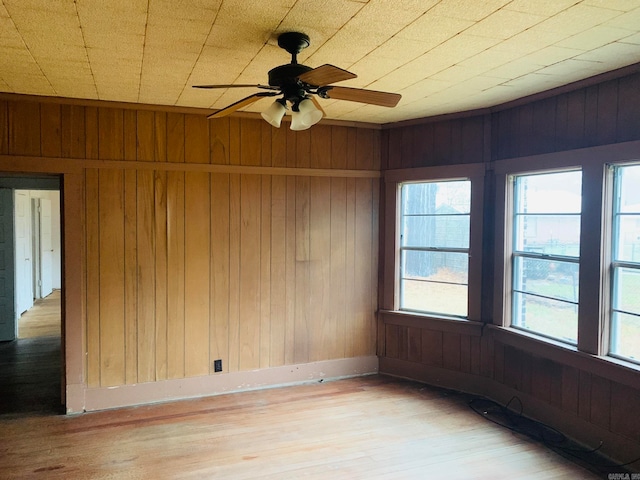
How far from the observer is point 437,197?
14.5 feet

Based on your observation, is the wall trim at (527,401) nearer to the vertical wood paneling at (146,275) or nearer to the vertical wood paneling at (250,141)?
the vertical wood paneling at (146,275)

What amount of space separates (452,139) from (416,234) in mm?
981

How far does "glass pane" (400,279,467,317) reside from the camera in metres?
4.32

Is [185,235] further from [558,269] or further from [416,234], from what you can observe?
[558,269]

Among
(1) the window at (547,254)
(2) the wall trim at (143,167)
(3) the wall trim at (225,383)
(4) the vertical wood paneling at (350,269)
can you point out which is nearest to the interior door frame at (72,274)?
(2) the wall trim at (143,167)

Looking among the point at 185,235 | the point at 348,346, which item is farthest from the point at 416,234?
the point at 185,235

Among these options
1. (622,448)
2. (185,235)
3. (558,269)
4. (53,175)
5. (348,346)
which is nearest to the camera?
(622,448)

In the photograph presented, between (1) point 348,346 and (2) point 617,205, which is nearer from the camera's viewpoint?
(2) point 617,205

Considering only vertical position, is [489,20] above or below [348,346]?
above

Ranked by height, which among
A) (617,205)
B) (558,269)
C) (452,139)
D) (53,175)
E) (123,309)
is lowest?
(123,309)

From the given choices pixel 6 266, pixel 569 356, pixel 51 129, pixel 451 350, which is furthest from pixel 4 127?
pixel 569 356

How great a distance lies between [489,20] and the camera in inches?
87.9

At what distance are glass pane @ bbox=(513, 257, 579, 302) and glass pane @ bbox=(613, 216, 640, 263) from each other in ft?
1.10

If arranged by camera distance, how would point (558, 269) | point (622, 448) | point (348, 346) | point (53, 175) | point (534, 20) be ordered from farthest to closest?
point (348, 346) → point (53, 175) → point (558, 269) → point (622, 448) → point (534, 20)
